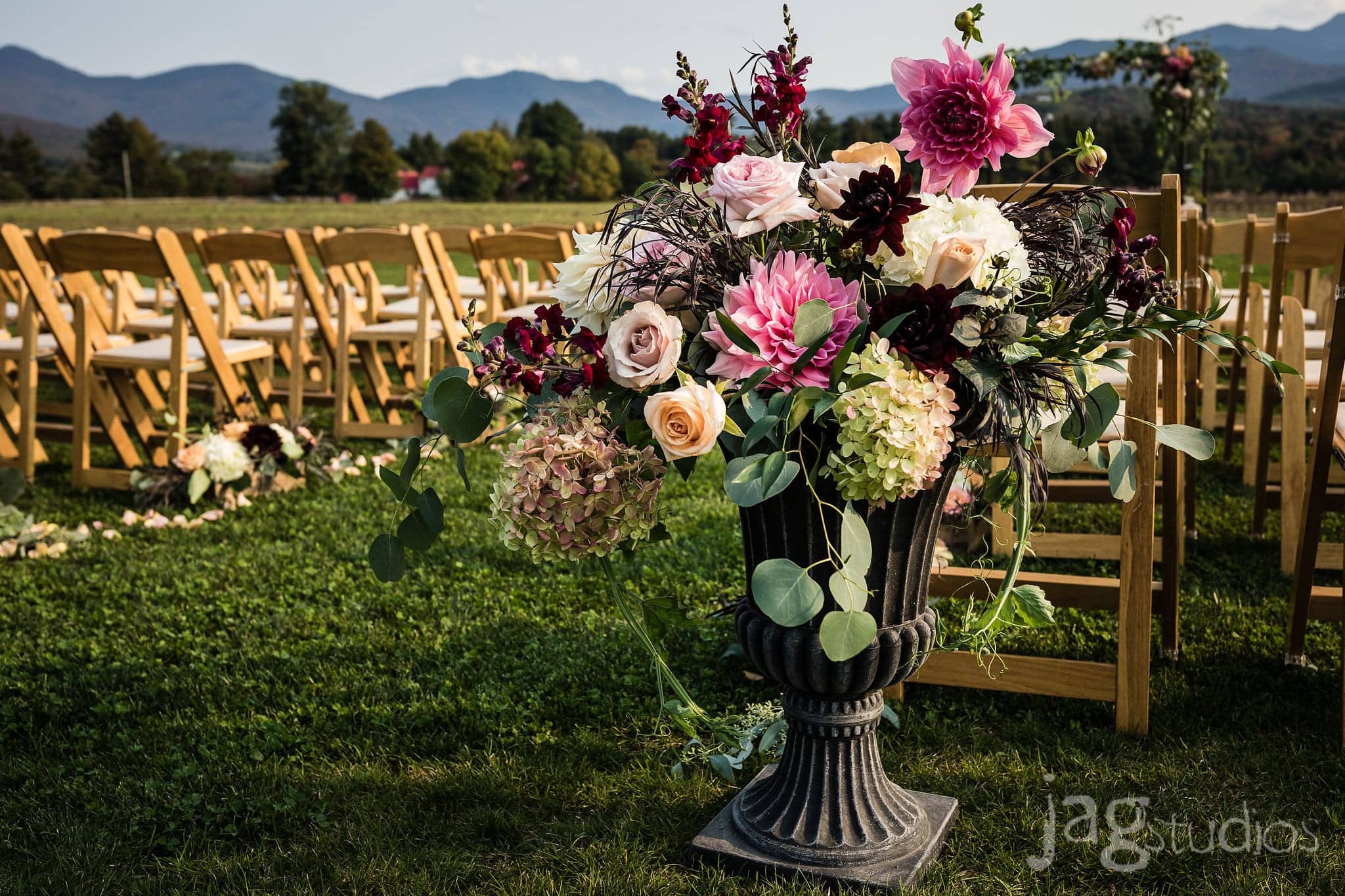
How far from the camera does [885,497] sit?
4.71ft

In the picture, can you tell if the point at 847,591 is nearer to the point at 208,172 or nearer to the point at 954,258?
the point at 954,258

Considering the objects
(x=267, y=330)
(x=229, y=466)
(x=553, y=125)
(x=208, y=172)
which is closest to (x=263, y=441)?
(x=229, y=466)

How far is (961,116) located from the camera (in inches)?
55.7

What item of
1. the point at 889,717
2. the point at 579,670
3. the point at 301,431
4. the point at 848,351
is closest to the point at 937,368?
the point at 848,351

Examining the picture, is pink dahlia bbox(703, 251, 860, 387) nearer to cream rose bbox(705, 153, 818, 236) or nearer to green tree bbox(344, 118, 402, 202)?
cream rose bbox(705, 153, 818, 236)

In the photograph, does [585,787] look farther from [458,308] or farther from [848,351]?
[458,308]

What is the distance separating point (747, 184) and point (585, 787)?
131 cm

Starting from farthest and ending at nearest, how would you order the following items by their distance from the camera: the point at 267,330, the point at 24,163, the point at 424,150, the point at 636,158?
the point at 424,150, the point at 24,163, the point at 636,158, the point at 267,330

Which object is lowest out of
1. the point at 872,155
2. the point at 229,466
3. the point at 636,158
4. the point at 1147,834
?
the point at 1147,834

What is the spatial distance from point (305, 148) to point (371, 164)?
19.0 ft

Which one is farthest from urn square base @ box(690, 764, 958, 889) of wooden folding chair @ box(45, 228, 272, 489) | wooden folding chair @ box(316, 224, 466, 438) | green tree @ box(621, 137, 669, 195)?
green tree @ box(621, 137, 669, 195)

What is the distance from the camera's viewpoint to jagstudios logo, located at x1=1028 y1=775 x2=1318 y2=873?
1.84 meters

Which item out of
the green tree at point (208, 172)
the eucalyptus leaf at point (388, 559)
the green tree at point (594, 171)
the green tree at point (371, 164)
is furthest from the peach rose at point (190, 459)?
the green tree at point (371, 164)

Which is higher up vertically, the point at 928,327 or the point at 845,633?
the point at 928,327
